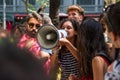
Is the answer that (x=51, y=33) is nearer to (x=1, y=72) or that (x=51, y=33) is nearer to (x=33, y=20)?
(x=33, y=20)

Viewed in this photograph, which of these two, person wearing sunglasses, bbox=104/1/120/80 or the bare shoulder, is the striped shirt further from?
person wearing sunglasses, bbox=104/1/120/80

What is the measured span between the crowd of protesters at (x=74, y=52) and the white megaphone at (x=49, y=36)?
0.16 ft

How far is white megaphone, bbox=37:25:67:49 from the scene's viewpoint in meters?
2.92

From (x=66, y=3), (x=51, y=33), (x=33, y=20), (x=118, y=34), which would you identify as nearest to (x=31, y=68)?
(x=118, y=34)

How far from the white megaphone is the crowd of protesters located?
0.05 m

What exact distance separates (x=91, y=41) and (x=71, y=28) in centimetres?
51

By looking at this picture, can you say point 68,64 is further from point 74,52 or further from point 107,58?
point 107,58

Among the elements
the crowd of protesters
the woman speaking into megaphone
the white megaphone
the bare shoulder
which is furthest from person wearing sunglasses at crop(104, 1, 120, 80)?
the woman speaking into megaphone

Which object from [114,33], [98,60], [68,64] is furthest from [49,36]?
[114,33]

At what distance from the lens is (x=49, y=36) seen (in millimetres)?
3049

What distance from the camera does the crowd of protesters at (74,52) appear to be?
59cm

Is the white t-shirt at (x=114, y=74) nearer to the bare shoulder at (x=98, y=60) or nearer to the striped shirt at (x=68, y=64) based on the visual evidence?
the bare shoulder at (x=98, y=60)

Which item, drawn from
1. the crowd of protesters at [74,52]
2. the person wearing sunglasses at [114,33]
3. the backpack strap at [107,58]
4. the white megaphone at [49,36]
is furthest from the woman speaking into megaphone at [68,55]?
the person wearing sunglasses at [114,33]

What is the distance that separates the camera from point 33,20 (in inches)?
153
